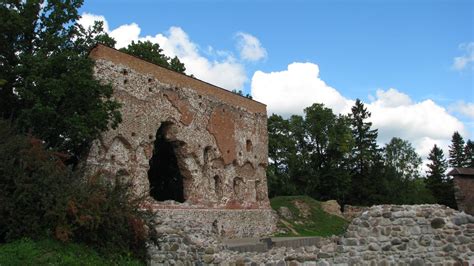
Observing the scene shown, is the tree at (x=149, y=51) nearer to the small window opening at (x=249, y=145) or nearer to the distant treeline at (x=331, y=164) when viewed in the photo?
the small window opening at (x=249, y=145)

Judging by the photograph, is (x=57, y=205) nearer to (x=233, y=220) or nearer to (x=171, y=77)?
(x=171, y=77)

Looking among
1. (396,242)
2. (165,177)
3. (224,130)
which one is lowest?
(396,242)

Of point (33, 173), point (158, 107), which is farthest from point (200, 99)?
point (33, 173)

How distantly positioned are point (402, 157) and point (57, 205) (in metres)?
61.7

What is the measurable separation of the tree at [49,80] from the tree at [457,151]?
5214 centimetres

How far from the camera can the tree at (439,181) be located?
143 feet

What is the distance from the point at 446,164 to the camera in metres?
58.0

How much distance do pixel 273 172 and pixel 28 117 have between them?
31.3 metres

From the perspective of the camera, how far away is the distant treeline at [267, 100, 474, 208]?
147ft

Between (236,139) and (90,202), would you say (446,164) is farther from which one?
(90,202)

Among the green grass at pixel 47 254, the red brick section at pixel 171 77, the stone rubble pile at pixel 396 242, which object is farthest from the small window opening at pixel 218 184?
the green grass at pixel 47 254

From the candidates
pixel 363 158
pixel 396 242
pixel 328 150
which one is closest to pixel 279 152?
pixel 328 150

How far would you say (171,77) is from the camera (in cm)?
2286

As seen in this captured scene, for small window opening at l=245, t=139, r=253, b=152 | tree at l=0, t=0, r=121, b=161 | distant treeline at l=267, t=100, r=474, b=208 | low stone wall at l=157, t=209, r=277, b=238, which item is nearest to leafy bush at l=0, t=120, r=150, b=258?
tree at l=0, t=0, r=121, b=161
